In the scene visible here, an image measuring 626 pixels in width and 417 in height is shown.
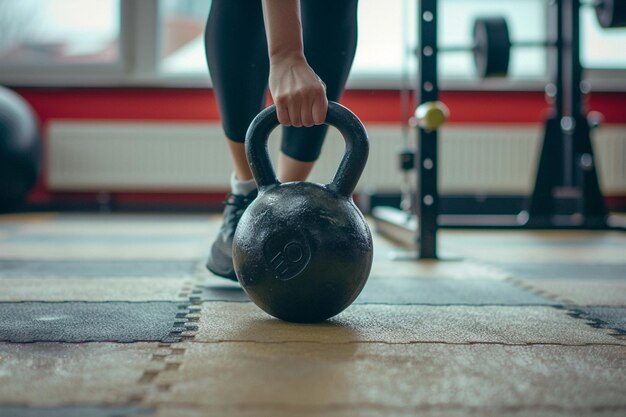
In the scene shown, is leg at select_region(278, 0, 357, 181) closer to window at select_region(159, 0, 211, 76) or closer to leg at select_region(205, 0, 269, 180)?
leg at select_region(205, 0, 269, 180)

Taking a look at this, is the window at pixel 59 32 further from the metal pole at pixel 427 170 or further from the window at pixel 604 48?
the window at pixel 604 48

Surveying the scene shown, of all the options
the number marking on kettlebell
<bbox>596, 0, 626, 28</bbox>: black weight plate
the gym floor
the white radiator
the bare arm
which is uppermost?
<bbox>596, 0, 626, 28</bbox>: black weight plate

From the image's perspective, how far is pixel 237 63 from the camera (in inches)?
52.6

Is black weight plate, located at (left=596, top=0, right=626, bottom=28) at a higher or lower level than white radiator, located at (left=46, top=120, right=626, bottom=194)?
higher

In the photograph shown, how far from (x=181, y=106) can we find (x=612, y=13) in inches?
101

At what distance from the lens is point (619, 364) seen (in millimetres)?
858

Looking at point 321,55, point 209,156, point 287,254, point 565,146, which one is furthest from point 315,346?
point 209,156

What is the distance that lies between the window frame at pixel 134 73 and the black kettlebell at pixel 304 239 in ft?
11.0

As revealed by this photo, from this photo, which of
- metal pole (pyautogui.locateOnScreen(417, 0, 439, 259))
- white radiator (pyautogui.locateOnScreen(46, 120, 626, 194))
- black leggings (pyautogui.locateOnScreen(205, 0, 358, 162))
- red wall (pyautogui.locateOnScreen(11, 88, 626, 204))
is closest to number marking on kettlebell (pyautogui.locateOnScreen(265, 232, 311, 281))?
black leggings (pyautogui.locateOnScreen(205, 0, 358, 162))

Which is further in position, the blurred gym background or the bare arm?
the blurred gym background

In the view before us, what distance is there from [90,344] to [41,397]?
222 mm

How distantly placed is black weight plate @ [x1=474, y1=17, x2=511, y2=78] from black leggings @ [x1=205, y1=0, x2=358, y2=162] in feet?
4.78

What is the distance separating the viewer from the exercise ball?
3.53 metres

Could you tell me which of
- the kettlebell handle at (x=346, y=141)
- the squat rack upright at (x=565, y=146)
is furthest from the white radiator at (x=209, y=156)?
the kettlebell handle at (x=346, y=141)
